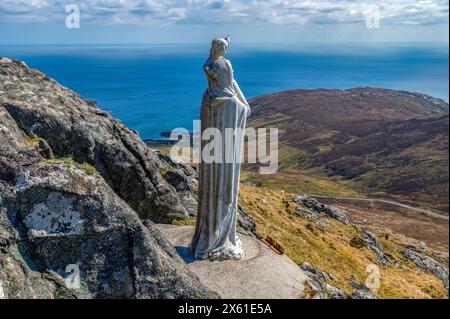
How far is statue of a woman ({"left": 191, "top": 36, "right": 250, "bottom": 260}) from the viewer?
13664 millimetres

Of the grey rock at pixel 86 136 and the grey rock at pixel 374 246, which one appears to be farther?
the grey rock at pixel 374 246

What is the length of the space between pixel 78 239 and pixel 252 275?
17.8ft

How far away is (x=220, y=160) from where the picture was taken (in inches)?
549

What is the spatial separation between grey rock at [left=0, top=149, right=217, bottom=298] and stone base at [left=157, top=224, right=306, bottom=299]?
2441mm

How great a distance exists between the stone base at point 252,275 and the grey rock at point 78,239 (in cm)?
244

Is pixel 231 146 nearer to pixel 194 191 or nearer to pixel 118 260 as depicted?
pixel 118 260

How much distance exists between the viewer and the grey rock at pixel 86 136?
50.7 ft

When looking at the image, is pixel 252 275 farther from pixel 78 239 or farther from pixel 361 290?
Answer: pixel 361 290

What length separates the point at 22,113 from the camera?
591 inches

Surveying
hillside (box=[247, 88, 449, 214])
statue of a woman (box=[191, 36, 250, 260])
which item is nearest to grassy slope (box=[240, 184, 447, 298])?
statue of a woman (box=[191, 36, 250, 260])

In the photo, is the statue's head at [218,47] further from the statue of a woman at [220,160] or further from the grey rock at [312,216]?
the grey rock at [312,216]

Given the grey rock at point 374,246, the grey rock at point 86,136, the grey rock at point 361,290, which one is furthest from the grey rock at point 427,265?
the grey rock at point 86,136
